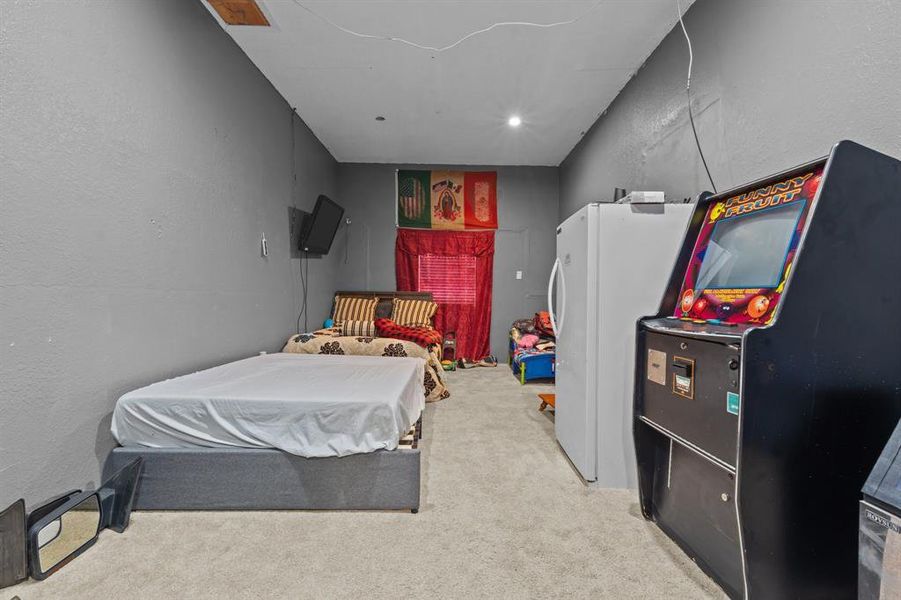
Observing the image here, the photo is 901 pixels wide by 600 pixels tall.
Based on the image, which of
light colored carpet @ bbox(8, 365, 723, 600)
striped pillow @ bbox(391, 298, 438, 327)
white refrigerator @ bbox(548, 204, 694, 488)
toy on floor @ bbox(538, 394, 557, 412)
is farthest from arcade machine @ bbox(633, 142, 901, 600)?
striped pillow @ bbox(391, 298, 438, 327)

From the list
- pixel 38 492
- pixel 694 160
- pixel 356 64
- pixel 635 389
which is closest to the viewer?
pixel 38 492

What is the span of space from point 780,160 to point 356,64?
2.87 metres

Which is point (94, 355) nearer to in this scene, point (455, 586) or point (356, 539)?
point (356, 539)

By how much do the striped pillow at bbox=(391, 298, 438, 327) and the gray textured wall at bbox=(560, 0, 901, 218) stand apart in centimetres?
294

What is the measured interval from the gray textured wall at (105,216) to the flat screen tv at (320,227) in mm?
1149

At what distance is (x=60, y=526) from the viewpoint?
5.15ft

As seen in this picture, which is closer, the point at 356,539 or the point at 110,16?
the point at 356,539

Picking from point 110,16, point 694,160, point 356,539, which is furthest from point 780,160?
point 110,16

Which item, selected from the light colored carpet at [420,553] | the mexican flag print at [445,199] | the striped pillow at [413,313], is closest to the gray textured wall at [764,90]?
the light colored carpet at [420,553]

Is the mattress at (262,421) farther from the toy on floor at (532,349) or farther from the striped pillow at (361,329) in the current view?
the toy on floor at (532,349)

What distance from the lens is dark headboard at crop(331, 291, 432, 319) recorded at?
5.57m

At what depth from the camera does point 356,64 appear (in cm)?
322

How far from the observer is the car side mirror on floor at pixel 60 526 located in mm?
1383

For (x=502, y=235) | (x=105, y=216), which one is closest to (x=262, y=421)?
(x=105, y=216)
